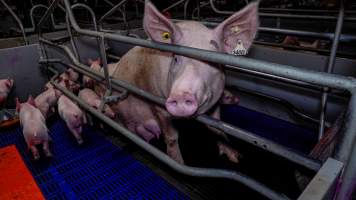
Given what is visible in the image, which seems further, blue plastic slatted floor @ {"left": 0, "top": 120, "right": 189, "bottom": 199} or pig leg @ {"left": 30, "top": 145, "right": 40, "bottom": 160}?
pig leg @ {"left": 30, "top": 145, "right": 40, "bottom": 160}

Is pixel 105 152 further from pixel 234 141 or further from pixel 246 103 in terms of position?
pixel 246 103

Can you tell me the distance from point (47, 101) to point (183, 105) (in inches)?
94.8

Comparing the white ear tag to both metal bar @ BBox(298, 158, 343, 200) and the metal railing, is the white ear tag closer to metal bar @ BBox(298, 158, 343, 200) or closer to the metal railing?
the metal railing

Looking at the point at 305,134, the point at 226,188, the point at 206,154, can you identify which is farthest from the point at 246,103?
the point at 226,188

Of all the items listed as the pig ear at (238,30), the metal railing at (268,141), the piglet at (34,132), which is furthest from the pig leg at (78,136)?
the pig ear at (238,30)

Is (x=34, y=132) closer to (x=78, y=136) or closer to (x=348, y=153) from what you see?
(x=78, y=136)

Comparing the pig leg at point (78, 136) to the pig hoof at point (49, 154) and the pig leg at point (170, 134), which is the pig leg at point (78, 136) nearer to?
the pig hoof at point (49, 154)

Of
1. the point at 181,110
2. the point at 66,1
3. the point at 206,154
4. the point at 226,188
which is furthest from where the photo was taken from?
the point at 206,154

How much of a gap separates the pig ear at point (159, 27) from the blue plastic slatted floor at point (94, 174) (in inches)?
43.4

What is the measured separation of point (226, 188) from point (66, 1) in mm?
1970

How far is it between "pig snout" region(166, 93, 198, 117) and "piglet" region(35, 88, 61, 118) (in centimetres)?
228

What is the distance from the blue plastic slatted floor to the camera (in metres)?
2.05

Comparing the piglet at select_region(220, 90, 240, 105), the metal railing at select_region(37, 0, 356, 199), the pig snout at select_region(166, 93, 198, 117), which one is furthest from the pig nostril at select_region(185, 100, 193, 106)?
the piglet at select_region(220, 90, 240, 105)

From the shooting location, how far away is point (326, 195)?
0.72 metres
